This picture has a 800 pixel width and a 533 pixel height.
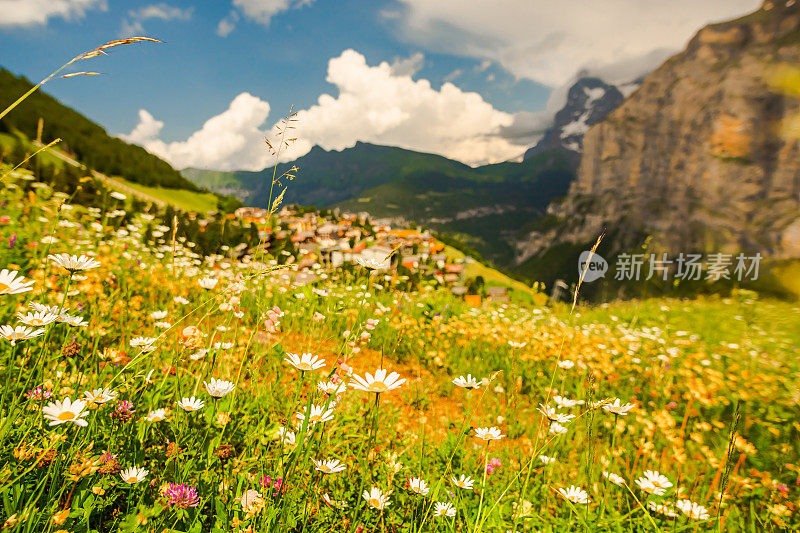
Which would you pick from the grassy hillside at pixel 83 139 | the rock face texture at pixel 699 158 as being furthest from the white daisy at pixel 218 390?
the rock face texture at pixel 699 158

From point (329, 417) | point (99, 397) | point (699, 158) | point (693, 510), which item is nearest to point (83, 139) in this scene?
point (99, 397)

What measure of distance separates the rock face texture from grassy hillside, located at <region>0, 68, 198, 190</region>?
12561 centimetres

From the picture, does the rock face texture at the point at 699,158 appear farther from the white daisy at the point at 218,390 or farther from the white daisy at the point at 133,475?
the white daisy at the point at 133,475

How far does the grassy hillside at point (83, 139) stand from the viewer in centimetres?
7675

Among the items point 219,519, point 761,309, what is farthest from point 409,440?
point 761,309

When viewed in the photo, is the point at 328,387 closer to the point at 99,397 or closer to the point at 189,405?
the point at 189,405

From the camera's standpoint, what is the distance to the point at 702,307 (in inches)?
385

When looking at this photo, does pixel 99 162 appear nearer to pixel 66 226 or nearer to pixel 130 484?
pixel 66 226

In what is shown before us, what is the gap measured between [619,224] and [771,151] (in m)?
49.3

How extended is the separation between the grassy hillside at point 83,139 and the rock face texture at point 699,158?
126 metres

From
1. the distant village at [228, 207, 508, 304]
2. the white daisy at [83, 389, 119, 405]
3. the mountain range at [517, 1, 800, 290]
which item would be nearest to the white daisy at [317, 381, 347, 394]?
the distant village at [228, 207, 508, 304]

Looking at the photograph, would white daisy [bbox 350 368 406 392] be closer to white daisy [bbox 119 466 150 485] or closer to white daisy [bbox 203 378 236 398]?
white daisy [bbox 203 378 236 398]

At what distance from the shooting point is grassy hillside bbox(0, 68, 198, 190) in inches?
3022

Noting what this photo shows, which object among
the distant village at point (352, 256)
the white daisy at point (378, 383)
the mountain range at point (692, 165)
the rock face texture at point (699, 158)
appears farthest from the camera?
the mountain range at point (692, 165)
